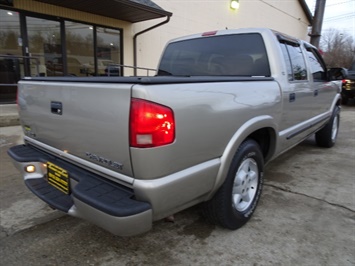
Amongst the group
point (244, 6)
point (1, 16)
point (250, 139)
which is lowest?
point (250, 139)

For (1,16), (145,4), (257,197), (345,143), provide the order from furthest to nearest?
(145,4)
(1,16)
(345,143)
(257,197)

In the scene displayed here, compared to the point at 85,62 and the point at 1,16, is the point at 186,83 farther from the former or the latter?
the point at 85,62

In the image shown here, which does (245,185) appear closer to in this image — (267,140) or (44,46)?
(267,140)

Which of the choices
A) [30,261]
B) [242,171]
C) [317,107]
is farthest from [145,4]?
[30,261]

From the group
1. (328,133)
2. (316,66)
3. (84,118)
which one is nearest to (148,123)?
(84,118)

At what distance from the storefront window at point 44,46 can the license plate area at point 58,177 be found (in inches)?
249

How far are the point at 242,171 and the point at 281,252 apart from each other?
0.71 meters

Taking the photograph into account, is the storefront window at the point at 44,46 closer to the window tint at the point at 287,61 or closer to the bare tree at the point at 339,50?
the window tint at the point at 287,61

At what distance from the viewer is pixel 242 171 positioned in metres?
2.61

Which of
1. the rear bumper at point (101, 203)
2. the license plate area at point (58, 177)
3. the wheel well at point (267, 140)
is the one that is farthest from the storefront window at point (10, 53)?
the wheel well at point (267, 140)

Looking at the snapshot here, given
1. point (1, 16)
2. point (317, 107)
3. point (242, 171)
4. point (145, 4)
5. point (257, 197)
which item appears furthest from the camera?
point (145, 4)

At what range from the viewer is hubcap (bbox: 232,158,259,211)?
8.43 feet

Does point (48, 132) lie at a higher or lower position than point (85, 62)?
lower

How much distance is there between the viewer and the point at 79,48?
357 inches
